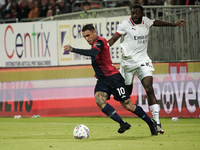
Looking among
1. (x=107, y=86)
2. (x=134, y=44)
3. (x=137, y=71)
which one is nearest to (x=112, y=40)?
(x=134, y=44)

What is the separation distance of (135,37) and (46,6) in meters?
8.98

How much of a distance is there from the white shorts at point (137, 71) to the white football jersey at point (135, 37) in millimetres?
198

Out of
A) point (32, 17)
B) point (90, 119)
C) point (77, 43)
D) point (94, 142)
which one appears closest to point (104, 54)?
point (94, 142)

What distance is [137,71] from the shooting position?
323 inches

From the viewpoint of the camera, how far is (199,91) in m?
11.5

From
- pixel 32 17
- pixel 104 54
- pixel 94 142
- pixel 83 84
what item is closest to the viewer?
pixel 94 142

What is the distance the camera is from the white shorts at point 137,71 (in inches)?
314

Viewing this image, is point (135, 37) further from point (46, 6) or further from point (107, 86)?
point (46, 6)

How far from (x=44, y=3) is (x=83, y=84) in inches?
214

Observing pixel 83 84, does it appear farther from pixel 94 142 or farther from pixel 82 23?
pixel 94 142

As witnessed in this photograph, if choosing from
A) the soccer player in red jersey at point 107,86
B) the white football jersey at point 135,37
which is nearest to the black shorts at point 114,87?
the soccer player in red jersey at point 107,86

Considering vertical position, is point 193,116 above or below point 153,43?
below

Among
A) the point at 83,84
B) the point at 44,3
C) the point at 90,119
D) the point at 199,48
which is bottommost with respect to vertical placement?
the point at 90,119

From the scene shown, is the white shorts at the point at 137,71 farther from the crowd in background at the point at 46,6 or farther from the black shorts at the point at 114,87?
the crowd in background at the point at 46,6
